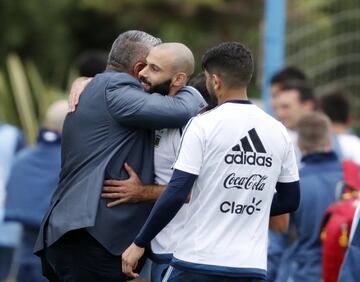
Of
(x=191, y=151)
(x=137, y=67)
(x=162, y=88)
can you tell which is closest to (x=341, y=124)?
(x=137, y=67)

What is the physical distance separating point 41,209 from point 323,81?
7.13 meters

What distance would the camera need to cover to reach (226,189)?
6.54m

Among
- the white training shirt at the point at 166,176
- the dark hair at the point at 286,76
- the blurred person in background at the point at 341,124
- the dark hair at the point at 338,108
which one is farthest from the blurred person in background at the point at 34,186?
the white training shirt at the point at 166,176

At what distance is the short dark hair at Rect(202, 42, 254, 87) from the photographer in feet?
21.9

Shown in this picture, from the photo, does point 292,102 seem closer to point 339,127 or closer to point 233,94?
point 339,127

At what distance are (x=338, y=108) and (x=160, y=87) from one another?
459 centimetres

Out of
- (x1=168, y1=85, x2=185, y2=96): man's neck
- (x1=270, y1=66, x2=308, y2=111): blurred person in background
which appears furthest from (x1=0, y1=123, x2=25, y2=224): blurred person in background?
(x1=168, y1=85, x2=185, y2=96): man's neck

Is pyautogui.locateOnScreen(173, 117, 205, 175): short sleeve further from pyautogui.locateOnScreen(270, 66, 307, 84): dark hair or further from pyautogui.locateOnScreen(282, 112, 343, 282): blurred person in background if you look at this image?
pyautogui.locateOnScreen(270, 66, 307, 84): dark hair

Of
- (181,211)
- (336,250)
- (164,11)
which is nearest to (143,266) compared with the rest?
(181,211)

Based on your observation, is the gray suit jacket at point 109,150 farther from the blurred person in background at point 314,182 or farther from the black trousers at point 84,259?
the blurred person in background at point 314,182

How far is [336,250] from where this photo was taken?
28.3ft

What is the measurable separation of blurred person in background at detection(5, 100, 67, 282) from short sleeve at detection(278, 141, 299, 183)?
12.7ft

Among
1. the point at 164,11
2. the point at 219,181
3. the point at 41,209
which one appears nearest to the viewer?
the point at 219,181

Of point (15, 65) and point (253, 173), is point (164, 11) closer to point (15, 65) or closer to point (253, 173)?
point (15, 65)
